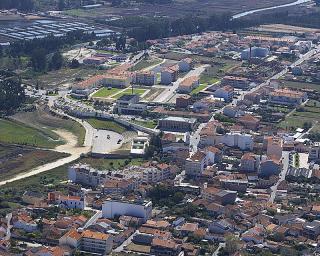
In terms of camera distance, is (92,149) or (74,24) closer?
(92,149)

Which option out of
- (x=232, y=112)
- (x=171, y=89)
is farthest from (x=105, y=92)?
(x=232, y=112)

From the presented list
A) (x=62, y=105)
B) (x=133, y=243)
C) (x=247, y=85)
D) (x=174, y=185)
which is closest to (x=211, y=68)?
(x=247, y=85)

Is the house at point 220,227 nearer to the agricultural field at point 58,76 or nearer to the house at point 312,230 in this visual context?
the house at point 312,230

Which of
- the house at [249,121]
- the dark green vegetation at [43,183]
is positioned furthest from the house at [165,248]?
the house at [249,121]

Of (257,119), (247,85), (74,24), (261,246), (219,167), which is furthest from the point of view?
(74,24)

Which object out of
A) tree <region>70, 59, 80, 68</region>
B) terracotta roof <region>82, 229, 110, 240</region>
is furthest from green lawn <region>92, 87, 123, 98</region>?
terracotta roof <region>82, 229, 110, 240</region>

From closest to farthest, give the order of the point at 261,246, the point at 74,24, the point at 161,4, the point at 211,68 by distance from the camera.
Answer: the point at 261,246 < the point at 211,68 < the point at 74,24 < the point at 161,4

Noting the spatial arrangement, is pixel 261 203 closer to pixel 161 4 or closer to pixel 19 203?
pixel 19 203
